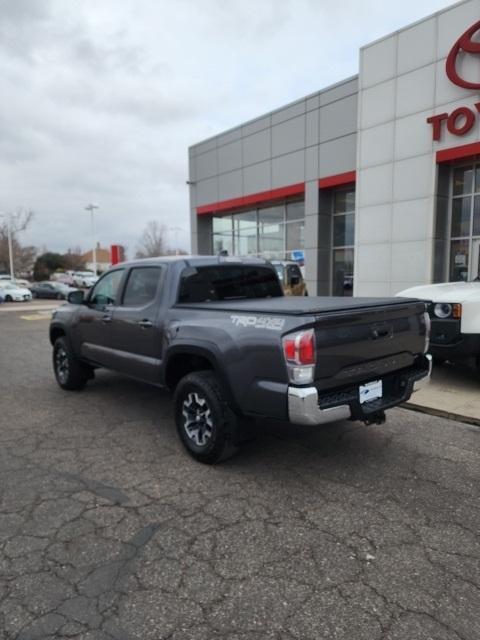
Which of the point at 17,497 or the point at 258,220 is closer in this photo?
the point at 17,497

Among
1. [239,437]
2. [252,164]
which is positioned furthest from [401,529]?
[252,164]

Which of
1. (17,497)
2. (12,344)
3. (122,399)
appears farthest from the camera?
(12,344)

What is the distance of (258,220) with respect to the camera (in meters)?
19.7

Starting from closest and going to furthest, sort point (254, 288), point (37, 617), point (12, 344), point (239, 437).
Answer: point (37, 617), point (239, 437), point (254, 288), point (12, 344)

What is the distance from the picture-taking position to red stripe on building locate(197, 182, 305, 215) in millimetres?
16766

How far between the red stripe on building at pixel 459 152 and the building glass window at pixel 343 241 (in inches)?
175

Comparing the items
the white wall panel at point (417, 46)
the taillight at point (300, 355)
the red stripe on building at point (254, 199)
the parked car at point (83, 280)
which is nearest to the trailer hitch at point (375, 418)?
the taillight at point (300, 355)

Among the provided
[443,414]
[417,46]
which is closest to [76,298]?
[443,414]

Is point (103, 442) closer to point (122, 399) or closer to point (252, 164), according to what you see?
point (122, 399)

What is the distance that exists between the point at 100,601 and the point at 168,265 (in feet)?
10.2

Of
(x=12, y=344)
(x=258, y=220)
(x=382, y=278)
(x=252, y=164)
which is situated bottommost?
(x=12, y=344)

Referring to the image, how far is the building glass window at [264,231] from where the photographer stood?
1805cm

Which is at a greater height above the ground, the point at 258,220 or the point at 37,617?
the point at 258,220

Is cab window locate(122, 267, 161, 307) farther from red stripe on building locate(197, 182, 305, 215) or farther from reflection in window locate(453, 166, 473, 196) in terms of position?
red stripe on building locate(197, 182, 305, 215)
